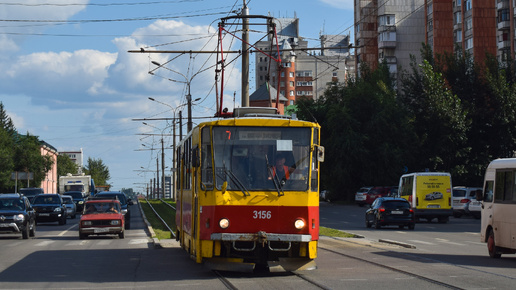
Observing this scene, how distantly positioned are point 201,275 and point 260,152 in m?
2.51

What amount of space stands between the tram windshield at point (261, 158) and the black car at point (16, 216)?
16349 millimetres

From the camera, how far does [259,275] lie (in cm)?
1526

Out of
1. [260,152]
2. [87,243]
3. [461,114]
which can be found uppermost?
[461,114]

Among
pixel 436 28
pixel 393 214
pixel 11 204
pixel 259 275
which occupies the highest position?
pixel 436 28

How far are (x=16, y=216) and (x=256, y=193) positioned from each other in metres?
17.1

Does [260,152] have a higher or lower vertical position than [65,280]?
higher

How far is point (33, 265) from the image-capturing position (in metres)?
18.3

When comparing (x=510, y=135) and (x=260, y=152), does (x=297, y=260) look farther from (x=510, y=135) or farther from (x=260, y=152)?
(x=510, y=135)

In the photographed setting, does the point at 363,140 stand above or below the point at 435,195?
above

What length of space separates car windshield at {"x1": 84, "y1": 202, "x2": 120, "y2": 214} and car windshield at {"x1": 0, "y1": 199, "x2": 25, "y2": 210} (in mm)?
2413

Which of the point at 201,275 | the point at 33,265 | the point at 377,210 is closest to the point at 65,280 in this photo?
the point at 201,275

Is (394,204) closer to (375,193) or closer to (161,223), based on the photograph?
(161,223)

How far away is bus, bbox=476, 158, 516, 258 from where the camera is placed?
1834 cm

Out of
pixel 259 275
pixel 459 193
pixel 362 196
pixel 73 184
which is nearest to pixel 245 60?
pixel 259 275
